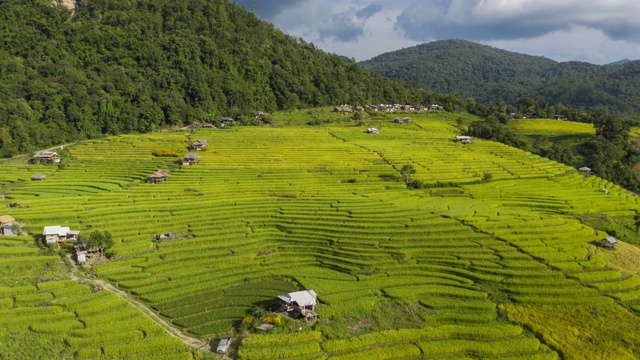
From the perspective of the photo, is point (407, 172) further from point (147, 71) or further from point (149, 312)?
point (147, 71)

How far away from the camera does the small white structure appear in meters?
26.6

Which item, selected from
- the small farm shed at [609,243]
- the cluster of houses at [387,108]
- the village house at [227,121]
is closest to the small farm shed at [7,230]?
the small farm shed at [609,243]

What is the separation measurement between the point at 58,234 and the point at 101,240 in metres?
4.99

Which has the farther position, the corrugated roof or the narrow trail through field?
the corrugated roof

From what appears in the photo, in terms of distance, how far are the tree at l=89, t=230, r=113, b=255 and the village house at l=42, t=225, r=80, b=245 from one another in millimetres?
3159

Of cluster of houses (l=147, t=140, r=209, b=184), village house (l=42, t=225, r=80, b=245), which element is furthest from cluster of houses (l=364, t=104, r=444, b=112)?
village house (l=42, t=225, r=80, b=245)

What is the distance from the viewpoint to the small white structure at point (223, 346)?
26641 mm

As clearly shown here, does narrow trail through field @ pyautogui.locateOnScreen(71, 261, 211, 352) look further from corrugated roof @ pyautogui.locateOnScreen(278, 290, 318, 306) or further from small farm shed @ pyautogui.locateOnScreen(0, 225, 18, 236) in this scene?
small farm shed @ pyautogui.locateOnScreen(0, 225, 18, 236)

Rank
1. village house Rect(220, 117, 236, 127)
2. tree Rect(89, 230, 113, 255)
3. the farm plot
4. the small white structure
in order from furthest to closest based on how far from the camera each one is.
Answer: village house Rect(220, 117, 236, 127), tree Rect(89, 230, 113, 255), the small white structure, the farm plot

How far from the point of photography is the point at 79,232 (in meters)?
41.5

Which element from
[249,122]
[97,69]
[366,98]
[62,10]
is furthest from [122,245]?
[366,98]

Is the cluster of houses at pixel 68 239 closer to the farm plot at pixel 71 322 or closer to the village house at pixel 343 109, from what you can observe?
the farm plot at pixel 71 322

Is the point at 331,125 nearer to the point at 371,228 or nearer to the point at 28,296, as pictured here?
the point at 371,228

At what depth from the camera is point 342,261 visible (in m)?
39.8
